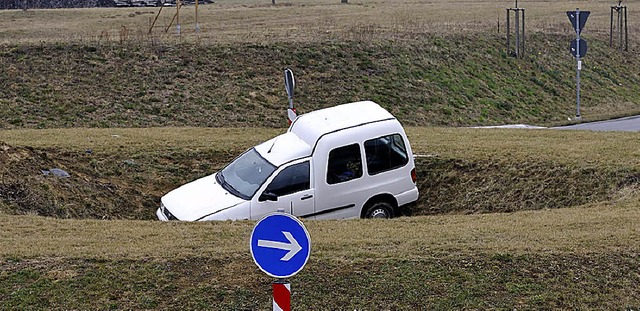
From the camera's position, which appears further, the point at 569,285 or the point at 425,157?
the point at 425,157

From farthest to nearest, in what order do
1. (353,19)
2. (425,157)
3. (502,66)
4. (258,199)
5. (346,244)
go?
1. (353,19)
2. (502,66)
3. (425,157)
4. (258,199)
5. (346,244)

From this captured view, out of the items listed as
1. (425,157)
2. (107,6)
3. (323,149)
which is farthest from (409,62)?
(107,6)

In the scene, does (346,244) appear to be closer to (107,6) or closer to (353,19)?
(353,19)

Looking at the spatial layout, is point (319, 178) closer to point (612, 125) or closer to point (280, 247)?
point (280, 247)

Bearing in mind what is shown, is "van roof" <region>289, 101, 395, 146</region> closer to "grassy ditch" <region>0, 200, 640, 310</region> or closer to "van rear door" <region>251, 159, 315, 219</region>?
"van rear door" <region>251, 159, 315, 219</region>

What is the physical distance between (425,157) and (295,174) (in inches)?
125

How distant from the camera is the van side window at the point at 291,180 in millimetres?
12656

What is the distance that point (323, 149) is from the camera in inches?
509

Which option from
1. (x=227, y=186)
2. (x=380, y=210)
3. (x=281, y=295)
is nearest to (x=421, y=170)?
(x=380, y=210)

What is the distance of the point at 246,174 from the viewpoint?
13.2 meters

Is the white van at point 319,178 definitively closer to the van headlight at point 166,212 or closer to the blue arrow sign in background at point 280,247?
the van headlight at point 166,212

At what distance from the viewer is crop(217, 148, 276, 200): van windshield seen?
1273 centimetres

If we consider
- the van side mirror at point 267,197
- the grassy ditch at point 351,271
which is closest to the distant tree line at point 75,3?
the van side mirror at point 267,197

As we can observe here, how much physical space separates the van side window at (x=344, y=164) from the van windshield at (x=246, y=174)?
32.8 inches
